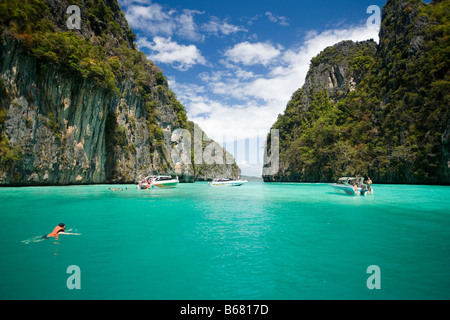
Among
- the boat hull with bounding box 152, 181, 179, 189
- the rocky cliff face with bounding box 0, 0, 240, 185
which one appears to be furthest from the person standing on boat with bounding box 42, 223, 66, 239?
the boat hull with bounding box 152, 181, 179, 189

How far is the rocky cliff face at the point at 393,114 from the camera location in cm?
3531

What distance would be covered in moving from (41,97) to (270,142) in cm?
7253

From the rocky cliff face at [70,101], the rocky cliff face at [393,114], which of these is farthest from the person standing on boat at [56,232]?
the rocky cliff face at [393,114]

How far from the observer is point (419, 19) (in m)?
42.5

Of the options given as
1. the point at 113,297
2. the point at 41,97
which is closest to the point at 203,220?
the point at 113,297

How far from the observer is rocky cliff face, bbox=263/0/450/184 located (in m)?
35.3

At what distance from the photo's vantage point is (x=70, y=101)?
97.2 ft

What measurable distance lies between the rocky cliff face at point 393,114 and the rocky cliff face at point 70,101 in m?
39.1

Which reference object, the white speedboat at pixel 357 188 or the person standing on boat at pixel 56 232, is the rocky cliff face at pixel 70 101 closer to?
the person standing on boat at pixel 56 232

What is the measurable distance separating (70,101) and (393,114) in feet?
164

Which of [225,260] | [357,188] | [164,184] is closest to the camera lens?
[225,260]

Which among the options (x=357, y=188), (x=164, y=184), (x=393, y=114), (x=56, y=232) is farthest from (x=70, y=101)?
(x=393, y=114)

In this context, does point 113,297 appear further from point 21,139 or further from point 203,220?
point 21,139

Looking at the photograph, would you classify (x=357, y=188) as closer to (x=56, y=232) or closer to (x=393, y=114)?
(x=56, y=232)
